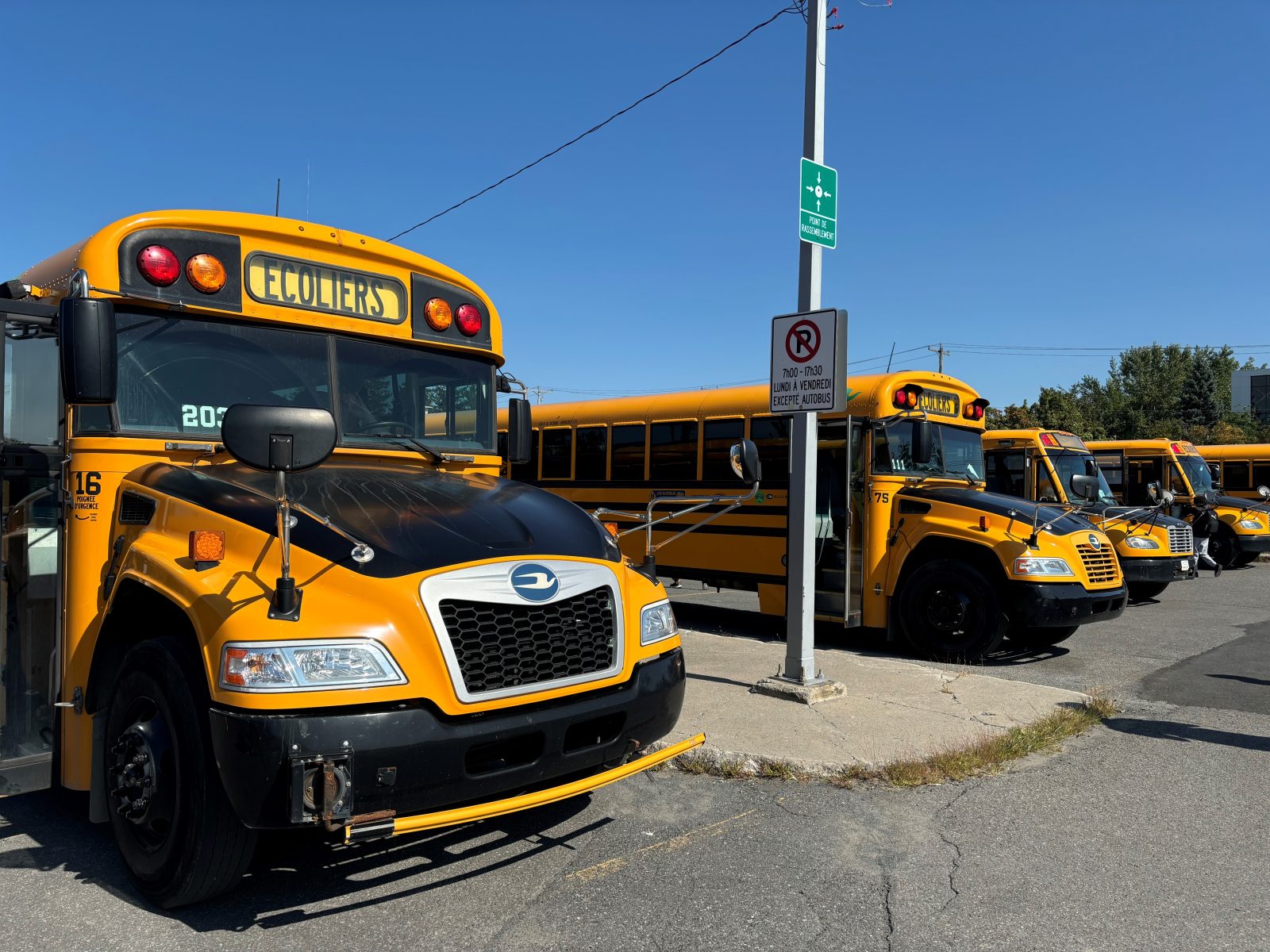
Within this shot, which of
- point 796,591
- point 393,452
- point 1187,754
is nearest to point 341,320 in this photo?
point 393,452

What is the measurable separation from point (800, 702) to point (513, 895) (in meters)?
3.12

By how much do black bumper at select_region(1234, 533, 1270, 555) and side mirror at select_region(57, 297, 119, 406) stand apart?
20476 mm

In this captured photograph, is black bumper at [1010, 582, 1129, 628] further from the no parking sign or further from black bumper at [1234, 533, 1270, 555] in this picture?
black bumper at [1234, 533, 1270, 555]

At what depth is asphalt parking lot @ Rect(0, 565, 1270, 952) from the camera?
125 inches

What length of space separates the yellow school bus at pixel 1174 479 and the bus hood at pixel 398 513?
51.3 ft

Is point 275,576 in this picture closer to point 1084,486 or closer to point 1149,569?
point 1084,486

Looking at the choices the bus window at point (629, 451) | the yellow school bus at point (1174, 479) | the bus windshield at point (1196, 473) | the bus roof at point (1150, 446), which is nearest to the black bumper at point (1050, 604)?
the bus window at point (629, 451)

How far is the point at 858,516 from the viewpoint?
29.3ft

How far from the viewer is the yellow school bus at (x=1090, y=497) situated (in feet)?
40.0

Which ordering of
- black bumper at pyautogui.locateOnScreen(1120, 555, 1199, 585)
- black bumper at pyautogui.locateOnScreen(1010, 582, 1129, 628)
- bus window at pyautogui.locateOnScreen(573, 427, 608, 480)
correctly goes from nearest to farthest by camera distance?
black bumper at pyautogui.locateOnScreen(1010, 582, 1129, 628) → bus window at pyautogui.locateOnScreen(573, 427, 608, 480) → black bumper at pyautogui.locateOnScreen(1120, 555, 1199, 585)

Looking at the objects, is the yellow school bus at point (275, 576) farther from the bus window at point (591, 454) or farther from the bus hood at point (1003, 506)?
the bus window at point (591, 454)

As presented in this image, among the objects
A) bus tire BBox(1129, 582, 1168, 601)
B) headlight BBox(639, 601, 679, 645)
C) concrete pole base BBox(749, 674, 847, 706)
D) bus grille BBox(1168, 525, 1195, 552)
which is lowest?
bus tire BBox(1129, 582, 1168, 601)

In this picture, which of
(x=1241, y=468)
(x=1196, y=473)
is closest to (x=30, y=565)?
(x=1196, y=473)

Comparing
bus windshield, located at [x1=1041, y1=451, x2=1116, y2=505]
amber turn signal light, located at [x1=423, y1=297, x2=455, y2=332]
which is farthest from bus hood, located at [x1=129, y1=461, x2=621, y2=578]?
bus windshield, located at [x1=1041, y1=451, x2=1116, y2=505]
